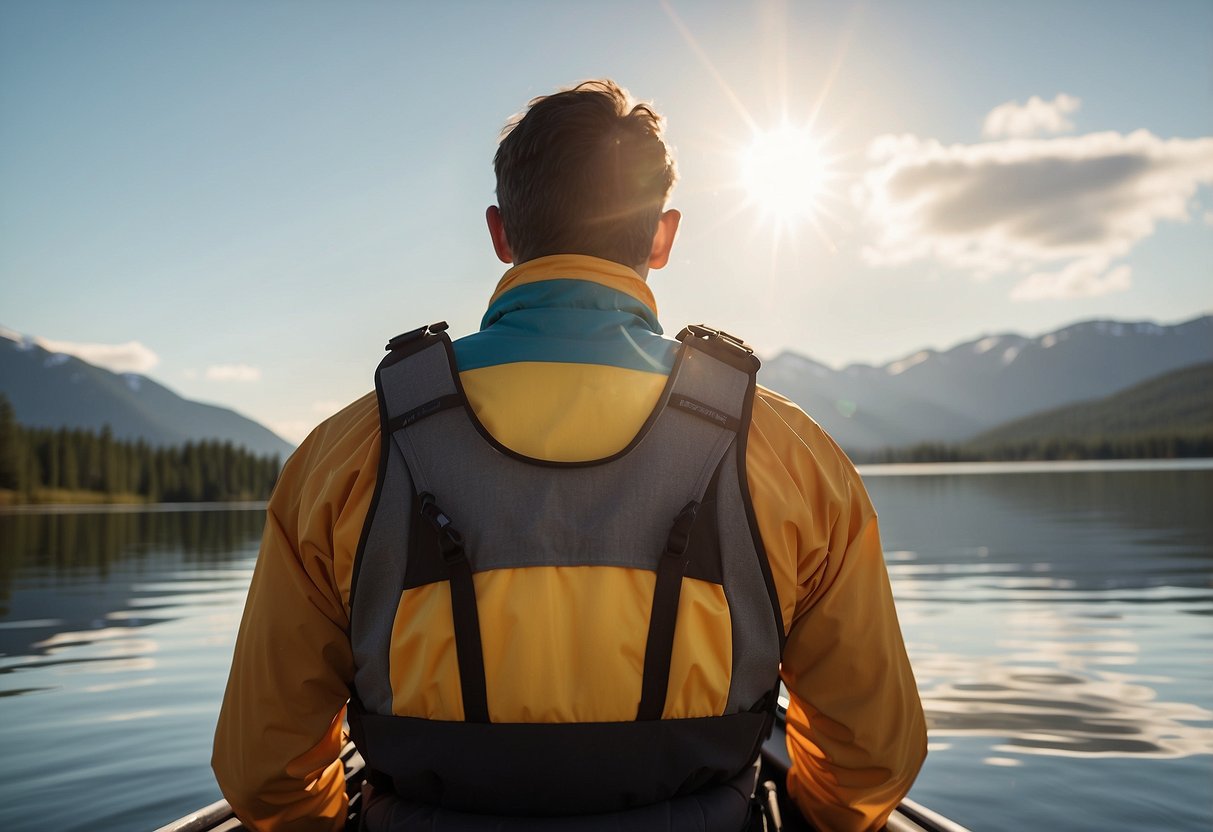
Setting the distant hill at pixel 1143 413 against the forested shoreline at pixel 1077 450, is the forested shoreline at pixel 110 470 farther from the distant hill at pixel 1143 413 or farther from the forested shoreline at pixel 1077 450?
the distant hill at pixel 1143 413

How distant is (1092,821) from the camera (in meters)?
5.95

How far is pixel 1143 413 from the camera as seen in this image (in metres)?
180

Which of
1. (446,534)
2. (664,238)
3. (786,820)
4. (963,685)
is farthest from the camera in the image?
(963,685)

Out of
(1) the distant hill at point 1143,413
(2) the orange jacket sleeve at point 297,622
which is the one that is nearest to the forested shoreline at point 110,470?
(2) the orange jacket sleeve at point 297,622

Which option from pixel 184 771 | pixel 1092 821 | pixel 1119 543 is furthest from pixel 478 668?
pixel 1119 543

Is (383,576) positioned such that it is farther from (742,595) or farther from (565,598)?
(742,595)

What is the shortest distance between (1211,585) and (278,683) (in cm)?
1922

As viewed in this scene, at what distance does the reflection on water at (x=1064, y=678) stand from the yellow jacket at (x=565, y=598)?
5077mm

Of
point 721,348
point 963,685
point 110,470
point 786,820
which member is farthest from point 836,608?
point 110,470

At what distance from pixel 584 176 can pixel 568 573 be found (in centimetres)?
108

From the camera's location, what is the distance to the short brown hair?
2209mm

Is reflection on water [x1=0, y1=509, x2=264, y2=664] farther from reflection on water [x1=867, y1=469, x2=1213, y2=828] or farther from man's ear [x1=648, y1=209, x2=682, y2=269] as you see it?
man's ear [x1=648, y1=209, x2=682, y2=269]

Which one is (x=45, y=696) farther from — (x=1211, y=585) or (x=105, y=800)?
(x=1211, y=585)

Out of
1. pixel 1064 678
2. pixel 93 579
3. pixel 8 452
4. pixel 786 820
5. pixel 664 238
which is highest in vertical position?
pixel 8 452
